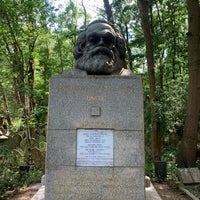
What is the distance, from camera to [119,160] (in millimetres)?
4938

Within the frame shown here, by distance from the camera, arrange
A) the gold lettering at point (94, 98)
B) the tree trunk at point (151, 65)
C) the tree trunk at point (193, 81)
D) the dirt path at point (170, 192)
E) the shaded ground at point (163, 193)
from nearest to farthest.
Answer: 1. the gold lettering at point (94, 98)
2. the shaded ground at point (163, 193)
3. the dirt path at point (170, 192)
4. the tree trunk at point (193, 81)
5. the tree trunk at point (151, 65)

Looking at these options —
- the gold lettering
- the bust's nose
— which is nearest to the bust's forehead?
the bust's nose

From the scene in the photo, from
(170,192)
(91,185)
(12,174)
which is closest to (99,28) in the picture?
(91,185)

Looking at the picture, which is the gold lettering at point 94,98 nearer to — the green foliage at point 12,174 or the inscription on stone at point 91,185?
the inscription on stone at point 91,185

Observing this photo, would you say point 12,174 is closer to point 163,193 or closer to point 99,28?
point 163,193

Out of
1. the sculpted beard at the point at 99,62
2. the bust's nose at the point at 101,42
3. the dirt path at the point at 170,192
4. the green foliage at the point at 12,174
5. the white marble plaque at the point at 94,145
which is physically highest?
the bust's nose at the point at 101,42

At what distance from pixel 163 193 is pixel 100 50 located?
4635 millimetres

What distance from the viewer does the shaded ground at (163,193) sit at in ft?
25.4

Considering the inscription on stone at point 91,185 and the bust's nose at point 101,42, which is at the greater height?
the bust's nose at point 101,42

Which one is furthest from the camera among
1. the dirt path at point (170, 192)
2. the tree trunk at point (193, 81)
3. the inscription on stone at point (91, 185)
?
the tree trunk at point (193, 81)

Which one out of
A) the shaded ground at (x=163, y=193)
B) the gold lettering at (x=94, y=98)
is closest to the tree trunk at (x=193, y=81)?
the shaded ground at (x=163, y=193)

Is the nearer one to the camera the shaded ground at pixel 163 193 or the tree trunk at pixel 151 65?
the shaded ground at pixel 163 193

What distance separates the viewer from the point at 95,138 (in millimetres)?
4969

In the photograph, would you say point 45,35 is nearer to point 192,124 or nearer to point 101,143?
point 192,124
